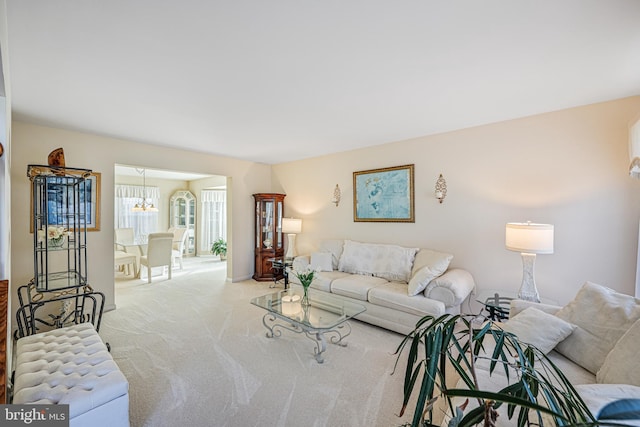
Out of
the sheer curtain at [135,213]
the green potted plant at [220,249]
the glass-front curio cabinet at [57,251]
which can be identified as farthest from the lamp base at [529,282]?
the sheer curtain at [135,213]

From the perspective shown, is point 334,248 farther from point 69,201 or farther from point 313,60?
point 69,201

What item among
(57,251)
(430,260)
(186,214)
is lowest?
(430,260)

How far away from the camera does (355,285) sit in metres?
3.50

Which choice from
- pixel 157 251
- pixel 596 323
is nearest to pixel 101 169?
pixel 157 251

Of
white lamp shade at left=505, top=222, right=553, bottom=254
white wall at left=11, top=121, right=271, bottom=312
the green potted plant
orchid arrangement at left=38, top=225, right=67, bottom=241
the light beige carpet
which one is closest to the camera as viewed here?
the light beige carpet

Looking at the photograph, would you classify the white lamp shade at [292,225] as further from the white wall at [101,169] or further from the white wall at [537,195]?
the white wall at [537,195]

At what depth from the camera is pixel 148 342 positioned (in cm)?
287

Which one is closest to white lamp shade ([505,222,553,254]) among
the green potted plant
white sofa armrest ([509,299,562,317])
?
white sofa armrest ([509,299,562,317])

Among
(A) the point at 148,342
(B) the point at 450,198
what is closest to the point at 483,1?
A: (B) the point at 450,198

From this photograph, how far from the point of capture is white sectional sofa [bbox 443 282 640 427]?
136 centimetres

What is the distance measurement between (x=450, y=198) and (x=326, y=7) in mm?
2879

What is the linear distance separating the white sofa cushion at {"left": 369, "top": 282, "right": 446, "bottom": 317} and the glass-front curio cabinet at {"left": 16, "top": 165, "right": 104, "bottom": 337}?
288 cm

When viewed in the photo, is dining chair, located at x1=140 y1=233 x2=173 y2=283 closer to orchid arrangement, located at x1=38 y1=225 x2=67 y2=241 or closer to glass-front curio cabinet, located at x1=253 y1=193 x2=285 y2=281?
glass-front curio cabinet, located at x1=253 y1=193 x2=285 y2=281

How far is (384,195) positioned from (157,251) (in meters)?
4.49
